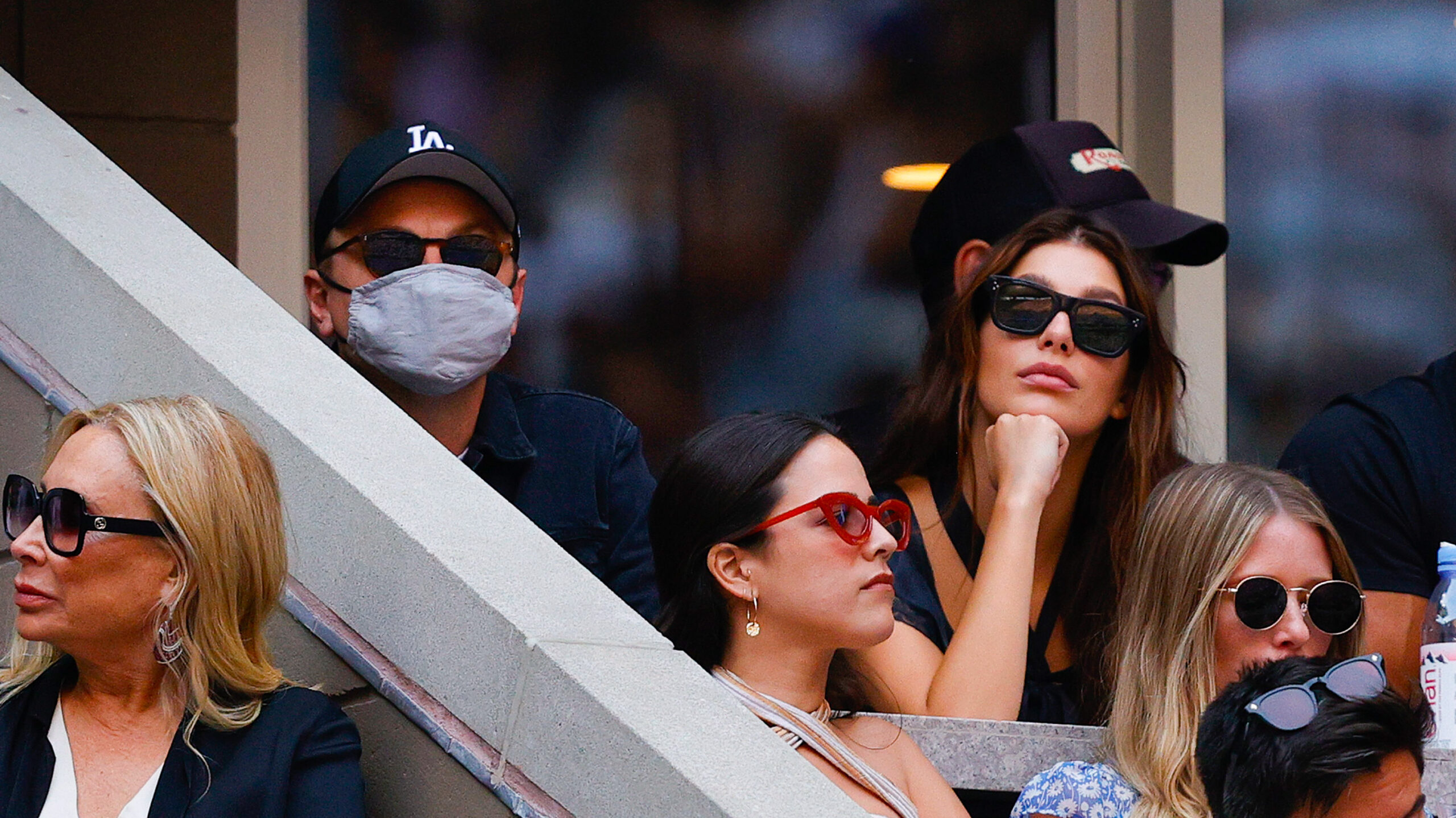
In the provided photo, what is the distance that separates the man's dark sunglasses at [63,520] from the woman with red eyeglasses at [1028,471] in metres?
1.52

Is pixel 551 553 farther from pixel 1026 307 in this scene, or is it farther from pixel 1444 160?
pixel 1444 160

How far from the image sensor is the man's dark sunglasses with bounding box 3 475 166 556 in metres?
2.83

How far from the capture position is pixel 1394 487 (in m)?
4.10

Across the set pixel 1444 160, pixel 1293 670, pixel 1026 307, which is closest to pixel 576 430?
pixel 1026 307

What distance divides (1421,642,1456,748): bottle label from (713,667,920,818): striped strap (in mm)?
960

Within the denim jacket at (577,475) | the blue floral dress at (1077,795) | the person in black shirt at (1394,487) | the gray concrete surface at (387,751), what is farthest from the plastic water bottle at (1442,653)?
the gray concrete surface at (387,751)

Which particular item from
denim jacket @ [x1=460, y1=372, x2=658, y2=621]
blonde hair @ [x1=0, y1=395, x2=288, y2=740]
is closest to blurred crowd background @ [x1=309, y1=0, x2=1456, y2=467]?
denim jacket @ [x1=460, y1=372, x2=658, y2=621]

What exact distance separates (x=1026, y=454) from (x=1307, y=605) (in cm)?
67

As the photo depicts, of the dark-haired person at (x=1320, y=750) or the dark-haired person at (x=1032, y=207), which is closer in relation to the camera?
the dark-haired person at (x=1320, y=750)

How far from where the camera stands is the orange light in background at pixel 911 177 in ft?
19.6

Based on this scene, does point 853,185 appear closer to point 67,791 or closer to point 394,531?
point 394,531

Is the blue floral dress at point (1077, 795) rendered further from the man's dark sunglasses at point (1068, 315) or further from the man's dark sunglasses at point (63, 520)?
the man's dark sunglasses at point (63, 520)

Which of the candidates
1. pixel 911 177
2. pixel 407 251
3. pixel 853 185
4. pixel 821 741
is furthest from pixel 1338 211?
pixel 821 741

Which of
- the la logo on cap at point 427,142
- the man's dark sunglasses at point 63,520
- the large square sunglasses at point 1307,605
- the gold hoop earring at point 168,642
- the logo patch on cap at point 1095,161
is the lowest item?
the large square sunglasses at point 1307,605
